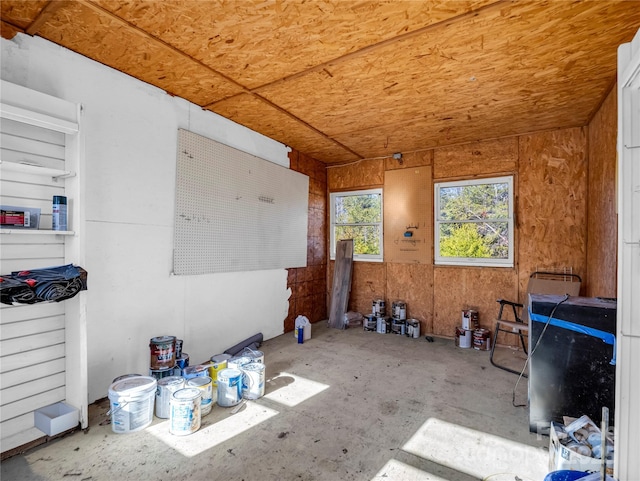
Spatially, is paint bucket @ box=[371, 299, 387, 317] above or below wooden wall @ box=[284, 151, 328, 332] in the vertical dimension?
below

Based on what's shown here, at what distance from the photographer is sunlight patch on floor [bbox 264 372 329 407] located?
2514mm

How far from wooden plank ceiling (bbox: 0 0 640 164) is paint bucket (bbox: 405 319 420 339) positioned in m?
2.58

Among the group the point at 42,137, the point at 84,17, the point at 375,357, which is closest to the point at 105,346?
the point at 42,137

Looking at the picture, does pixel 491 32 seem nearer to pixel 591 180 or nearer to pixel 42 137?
pixel 591 180

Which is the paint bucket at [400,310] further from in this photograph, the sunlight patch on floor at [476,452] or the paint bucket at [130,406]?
the paint bucket at [130,406]

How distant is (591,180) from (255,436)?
402cm

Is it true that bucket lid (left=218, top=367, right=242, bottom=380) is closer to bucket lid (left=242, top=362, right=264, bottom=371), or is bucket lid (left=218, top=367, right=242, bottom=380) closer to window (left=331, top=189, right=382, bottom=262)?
bucket lid (left=242, top=362, right=264, bottom=371)

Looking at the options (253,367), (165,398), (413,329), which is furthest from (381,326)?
(165,398)

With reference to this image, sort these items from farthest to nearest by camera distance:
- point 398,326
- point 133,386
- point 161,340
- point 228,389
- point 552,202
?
point 398,326 < point 552,202 < point 161,340 < point 228,389 < point 133,386

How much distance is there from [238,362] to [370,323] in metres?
2.39

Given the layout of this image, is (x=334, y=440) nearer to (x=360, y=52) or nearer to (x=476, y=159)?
(x=360, y=52)

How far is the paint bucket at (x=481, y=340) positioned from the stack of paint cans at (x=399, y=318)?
0.89m

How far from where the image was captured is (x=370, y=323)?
15.0 ft

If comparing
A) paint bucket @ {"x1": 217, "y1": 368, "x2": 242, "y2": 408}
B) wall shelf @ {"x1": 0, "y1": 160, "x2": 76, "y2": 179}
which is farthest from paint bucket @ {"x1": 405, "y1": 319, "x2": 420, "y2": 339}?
wall shelf @ {"x1": 0, "y1": 160, "x2": 76, "y2": 179}
